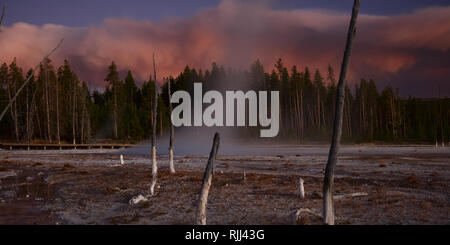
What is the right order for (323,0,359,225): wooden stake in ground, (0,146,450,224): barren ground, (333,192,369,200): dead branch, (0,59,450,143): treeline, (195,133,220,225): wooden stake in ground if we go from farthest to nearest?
(0,59,450,143): treeline < (333,192,369,200): dead branch < (0,146,450,224): barren ground < (323,0,359,225): wooden stake in ground < (195,133,220,225): wooden stake in ground

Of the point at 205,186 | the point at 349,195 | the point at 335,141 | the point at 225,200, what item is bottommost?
the point at 225,200

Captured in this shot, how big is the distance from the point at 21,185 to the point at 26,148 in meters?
48.5

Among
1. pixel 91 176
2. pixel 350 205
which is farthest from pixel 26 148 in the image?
pixel 350 205

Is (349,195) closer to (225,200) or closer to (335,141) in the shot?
(225,200)

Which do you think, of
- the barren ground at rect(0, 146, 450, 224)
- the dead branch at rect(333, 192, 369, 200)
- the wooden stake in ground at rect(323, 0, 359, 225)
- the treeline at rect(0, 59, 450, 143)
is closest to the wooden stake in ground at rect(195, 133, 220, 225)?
the barren ground at rect(0, 146, 450, 224)

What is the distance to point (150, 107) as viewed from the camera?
81.6 metres

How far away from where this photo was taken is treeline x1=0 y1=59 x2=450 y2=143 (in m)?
77.0

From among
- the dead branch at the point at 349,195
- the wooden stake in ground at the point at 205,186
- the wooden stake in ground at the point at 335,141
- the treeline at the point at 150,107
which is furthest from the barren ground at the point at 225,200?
the treeline at the point at 150,107

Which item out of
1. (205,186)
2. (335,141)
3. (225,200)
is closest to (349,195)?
(225,200)

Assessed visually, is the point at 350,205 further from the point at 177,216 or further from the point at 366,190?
the point at 177,216

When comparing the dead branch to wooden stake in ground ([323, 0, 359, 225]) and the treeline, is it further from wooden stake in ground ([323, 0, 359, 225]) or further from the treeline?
the treeline
